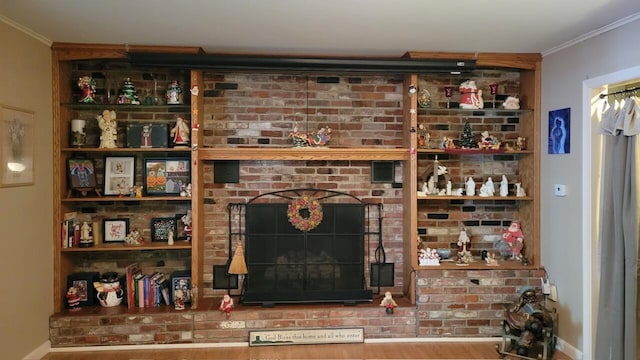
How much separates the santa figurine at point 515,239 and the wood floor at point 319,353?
0.82 metres

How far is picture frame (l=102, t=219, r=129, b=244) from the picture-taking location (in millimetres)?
3674

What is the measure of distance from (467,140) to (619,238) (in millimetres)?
1364

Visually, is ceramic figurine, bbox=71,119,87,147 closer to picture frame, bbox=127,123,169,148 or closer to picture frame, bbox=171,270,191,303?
picture frame, bbox=127,123,169,148

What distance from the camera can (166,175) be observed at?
145 inches

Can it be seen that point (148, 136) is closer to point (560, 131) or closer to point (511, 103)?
point (511, 103)

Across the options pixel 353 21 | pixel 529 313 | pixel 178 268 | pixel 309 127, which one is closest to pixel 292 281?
pixel 178 268

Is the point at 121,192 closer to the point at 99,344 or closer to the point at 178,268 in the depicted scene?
the point at 178,268

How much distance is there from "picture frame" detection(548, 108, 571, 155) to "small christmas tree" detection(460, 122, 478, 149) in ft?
1.95

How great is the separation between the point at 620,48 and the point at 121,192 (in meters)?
3.88

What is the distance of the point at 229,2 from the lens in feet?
8.22

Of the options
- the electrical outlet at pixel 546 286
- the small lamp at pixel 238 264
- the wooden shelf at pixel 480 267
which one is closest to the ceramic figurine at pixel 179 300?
the small lamp at pixel 238 264

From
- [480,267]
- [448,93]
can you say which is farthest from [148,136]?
[480,267]

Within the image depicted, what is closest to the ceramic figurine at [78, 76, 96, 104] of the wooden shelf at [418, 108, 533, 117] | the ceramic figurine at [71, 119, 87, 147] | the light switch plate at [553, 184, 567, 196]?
the ceramic figurine at [71, 119, 87, 147]

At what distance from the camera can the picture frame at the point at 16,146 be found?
279 centimetres
